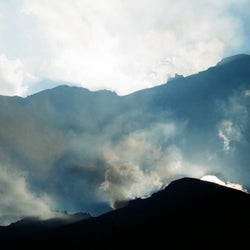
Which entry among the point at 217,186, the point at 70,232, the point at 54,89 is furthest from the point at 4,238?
the point at 54,89

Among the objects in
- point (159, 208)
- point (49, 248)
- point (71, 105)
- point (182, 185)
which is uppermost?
point (71, 105)

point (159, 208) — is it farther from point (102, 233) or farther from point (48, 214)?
point (48, 214)

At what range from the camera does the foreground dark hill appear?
68.4 meters

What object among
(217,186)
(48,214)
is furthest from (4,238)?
(217,186)

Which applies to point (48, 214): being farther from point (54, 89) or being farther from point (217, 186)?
point (217, 186)

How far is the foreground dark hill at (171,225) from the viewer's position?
6844cm

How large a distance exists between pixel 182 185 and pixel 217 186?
929 cm

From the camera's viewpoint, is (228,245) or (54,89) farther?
(54,89)

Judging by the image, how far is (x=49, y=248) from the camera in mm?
→ 87562

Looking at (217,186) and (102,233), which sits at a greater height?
(217,186)

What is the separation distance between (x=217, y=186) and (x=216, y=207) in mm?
15895

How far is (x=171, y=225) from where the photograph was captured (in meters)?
77.2

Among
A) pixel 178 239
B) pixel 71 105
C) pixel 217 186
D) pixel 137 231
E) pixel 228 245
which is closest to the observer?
pixel 228 245

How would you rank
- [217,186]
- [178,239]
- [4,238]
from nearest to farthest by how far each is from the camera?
[178,239] < [217,186] < [4,238]
